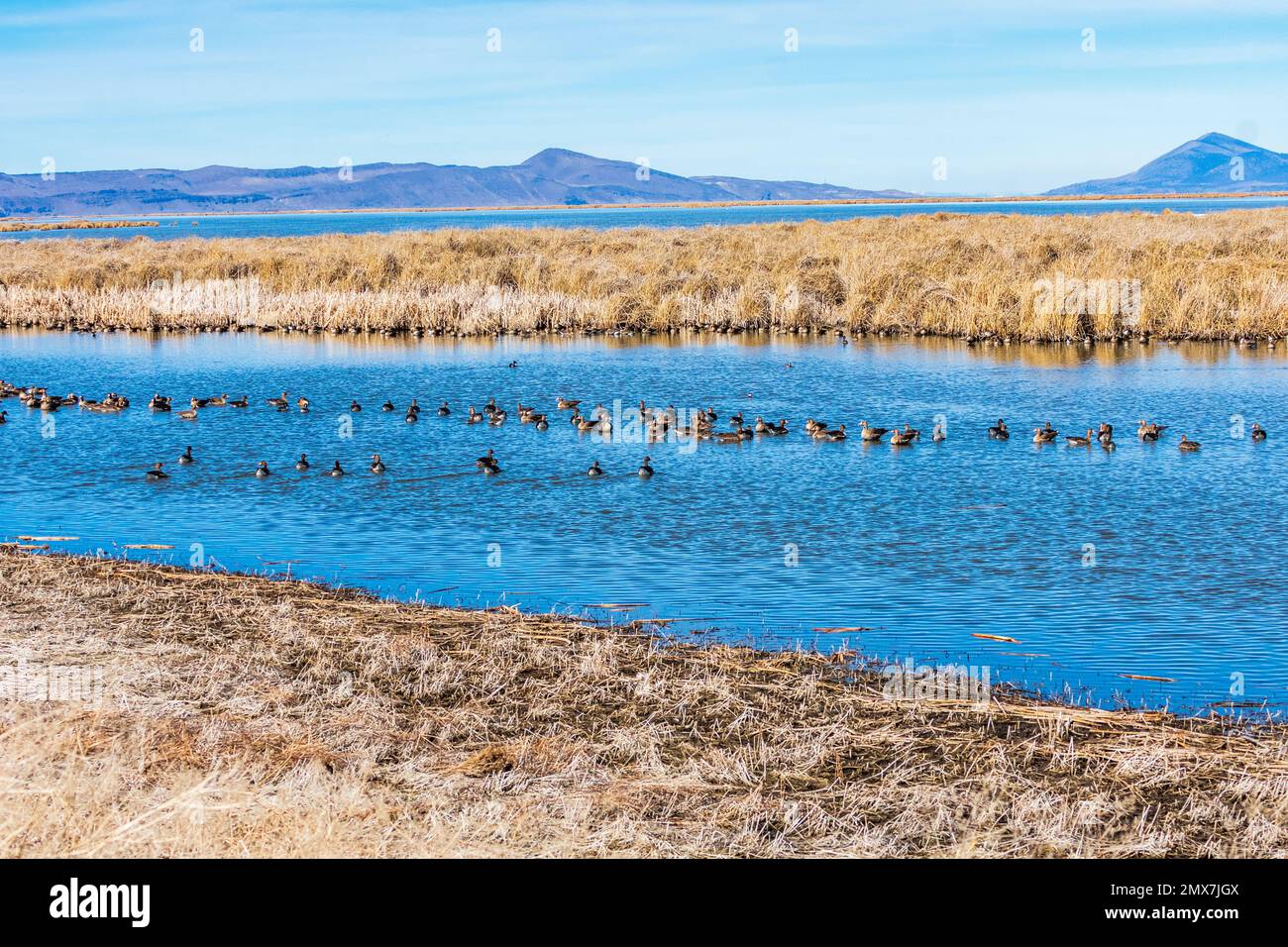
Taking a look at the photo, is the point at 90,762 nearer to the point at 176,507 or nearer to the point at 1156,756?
the point at 1156,756

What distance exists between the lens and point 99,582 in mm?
13617

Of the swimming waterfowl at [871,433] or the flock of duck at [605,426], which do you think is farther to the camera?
the swimming waterfowl at [871,433]

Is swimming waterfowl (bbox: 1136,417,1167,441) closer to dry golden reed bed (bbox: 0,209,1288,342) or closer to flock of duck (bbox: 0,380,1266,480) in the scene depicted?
flock of duck (bbox: 0,380,1266,480)

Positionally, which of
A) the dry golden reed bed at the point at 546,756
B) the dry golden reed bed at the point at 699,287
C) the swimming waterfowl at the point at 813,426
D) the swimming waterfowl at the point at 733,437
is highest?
the dry golden reed bed at the point at 699,287

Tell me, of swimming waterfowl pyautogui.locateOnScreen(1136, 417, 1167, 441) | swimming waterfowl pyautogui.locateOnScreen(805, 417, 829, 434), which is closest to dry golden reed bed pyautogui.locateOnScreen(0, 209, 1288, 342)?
swimming waterfowl pyautogui.locateOnScreen(1136, 417, 1167, 441)

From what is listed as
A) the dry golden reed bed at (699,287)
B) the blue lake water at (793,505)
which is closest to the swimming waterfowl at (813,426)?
the blue lake water at (793,505)

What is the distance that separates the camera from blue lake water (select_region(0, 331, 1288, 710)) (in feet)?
43.5

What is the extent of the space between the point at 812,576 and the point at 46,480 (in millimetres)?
13369

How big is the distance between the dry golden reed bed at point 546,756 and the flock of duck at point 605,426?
9.81 meters

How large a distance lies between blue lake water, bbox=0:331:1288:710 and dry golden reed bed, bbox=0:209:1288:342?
199 inches

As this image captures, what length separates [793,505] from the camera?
62.8 ft

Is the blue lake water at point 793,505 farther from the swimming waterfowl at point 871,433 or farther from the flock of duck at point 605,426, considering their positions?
the swimming waterfowl at point 871,433

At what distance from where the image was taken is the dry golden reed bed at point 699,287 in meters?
38.9
